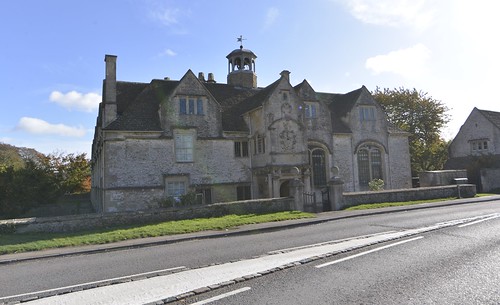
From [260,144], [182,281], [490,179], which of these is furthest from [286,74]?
[182,281]

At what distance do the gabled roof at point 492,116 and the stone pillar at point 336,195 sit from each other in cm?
2828

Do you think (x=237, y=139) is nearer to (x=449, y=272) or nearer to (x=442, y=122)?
(x=449, y=272)

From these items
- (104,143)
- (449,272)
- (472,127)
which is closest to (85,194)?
(104,143)

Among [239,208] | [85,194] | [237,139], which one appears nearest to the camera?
[239,208]

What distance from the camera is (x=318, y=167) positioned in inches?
1164

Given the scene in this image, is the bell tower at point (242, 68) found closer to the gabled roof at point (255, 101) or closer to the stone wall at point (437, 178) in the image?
the gabled roof at point (255, 101)

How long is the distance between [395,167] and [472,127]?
16.8 m

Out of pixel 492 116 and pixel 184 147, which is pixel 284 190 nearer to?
pixel 184 147

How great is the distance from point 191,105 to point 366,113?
54.9 ft

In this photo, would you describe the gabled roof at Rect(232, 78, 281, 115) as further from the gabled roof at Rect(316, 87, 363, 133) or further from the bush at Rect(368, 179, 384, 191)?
the bush at Rect(368, 179, 384, 191)

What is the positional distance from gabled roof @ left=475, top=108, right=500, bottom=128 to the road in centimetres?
3285

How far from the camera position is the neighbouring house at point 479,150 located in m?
34.2

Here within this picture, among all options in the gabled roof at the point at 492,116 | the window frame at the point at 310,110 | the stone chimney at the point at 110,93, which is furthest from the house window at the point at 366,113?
the stone chimney at the point at 110,93

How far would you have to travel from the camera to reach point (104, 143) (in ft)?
73.0
